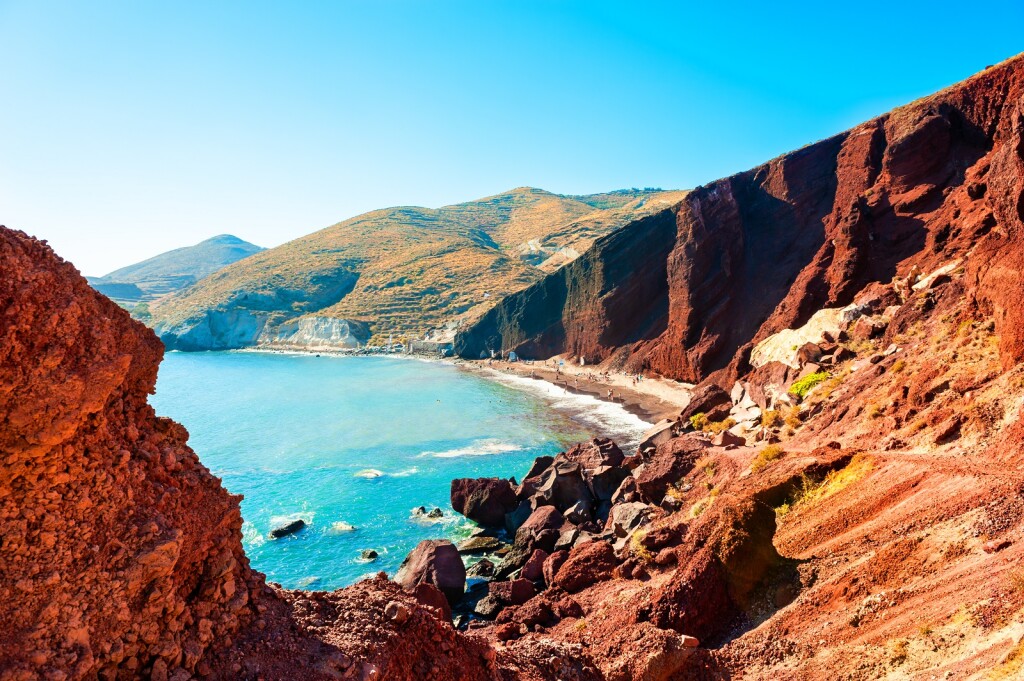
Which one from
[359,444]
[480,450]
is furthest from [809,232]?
[359,444]

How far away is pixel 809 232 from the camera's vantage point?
2023 inches

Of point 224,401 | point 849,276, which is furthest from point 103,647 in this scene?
point 224,401

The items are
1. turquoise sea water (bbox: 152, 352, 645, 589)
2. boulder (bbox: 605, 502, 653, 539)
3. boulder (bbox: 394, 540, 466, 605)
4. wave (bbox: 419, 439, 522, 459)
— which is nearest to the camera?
boulder (bbox: 605, 502, 653, 539)

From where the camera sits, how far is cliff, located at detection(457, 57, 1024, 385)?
4088 centimetres

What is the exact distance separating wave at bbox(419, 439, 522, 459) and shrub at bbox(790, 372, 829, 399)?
19593 millimetres

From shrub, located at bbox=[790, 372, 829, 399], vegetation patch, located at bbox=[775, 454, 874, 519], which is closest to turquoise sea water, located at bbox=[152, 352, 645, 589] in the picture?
shrub, located at bbox=[790, 372, 829, 399]

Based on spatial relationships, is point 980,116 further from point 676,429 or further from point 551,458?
point 551,458

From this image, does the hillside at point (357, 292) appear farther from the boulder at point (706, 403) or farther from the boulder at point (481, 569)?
the boulder at point (481, 569)

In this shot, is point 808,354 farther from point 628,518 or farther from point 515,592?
point 515,592

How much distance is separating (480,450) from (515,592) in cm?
2267

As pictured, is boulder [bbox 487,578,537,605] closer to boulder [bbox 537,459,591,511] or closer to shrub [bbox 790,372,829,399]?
boulder [bbox 537,459,591,511]

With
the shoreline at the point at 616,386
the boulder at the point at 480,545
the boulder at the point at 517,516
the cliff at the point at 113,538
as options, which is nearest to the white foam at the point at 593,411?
the shoreline at the point at 616,386

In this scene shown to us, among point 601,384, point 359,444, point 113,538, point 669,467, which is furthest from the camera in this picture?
point 601,384

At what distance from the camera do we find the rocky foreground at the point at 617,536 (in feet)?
16.8
